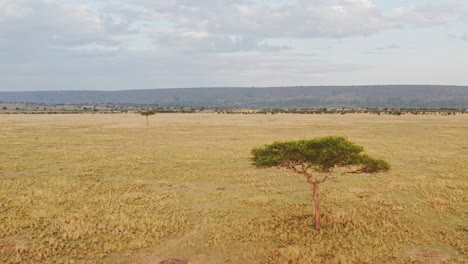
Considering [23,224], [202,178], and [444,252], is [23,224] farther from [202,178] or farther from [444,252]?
[444,252]

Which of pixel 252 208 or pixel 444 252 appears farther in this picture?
pixel 252 208

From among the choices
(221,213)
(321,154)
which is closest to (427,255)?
(321,154)

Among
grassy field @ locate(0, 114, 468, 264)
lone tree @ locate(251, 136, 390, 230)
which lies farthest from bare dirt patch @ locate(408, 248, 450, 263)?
lone tree @ locate(251, 136, 390, 230)

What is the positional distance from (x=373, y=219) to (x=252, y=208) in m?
7.49

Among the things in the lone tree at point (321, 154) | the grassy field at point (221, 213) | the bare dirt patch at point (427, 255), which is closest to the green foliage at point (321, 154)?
the lone tree at point (321, 154)

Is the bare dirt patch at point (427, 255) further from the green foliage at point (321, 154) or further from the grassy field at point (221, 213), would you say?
the green foliage at point (321, 154)

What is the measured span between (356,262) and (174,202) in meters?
13.9

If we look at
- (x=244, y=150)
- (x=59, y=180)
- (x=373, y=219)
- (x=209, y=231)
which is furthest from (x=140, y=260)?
(x=244, y=150)

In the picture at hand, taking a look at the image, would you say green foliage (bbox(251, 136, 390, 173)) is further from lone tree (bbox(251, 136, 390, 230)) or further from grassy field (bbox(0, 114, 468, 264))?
grassy field (bbox(0, 114, 468, 264))

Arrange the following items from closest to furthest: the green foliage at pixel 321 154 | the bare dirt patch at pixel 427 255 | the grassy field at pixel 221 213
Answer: the bare dirt patch at pixel 427 255 < the grassy field at pixel 221 213 < the green foliage at pixel 321 154

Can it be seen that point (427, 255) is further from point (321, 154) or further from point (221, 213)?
point (221, 213)

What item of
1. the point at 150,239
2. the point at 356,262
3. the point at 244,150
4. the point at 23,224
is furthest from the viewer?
the point at 244,150

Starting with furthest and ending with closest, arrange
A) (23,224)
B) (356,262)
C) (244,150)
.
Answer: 1. (244,150)
2. (23,224)
3. (356,262)

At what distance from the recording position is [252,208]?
87.5ft
